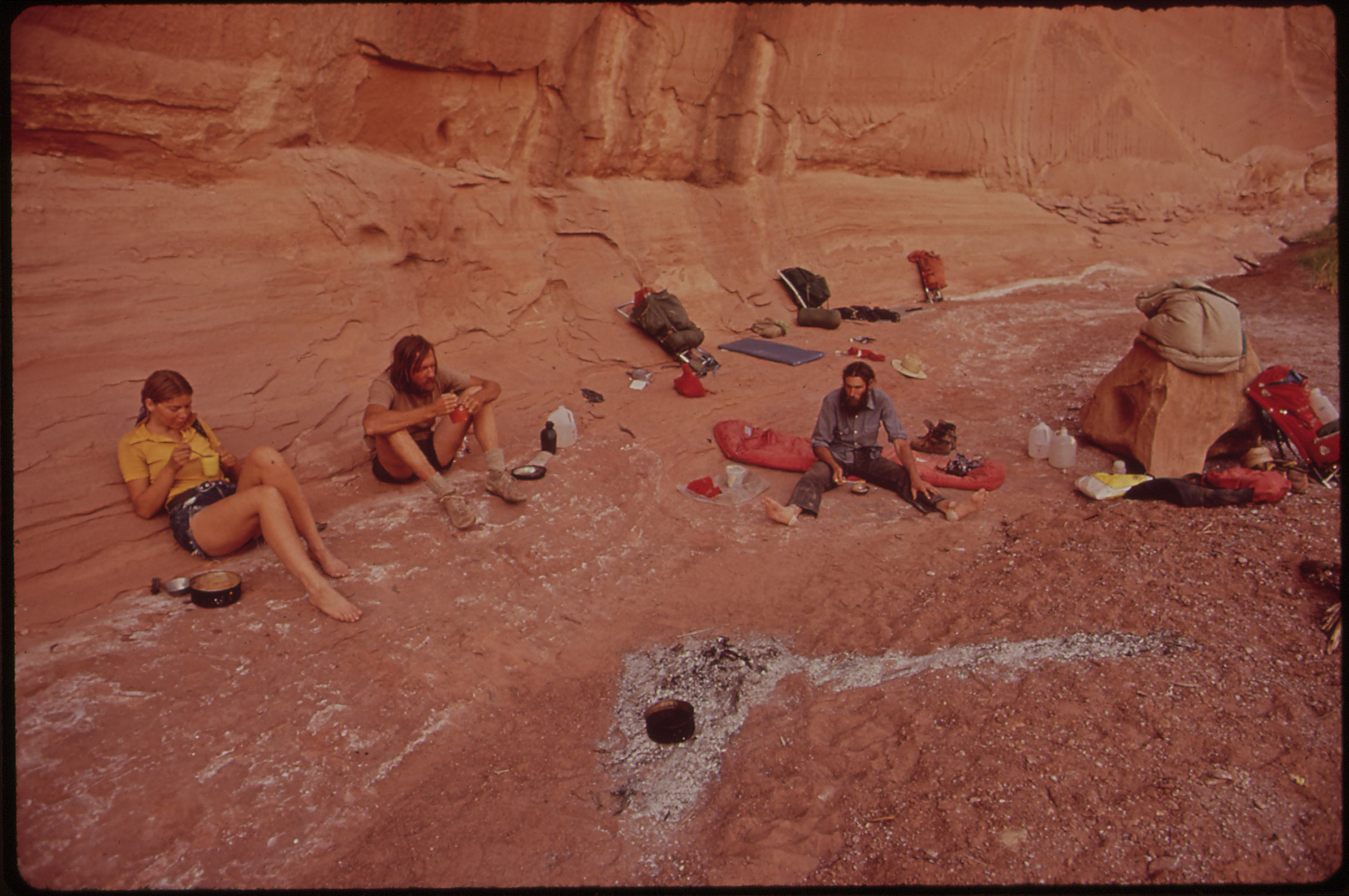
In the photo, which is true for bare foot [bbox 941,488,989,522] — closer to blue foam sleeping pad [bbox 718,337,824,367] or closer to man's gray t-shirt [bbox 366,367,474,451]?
man's gray t-shirt [bbox 366,367,474,451]

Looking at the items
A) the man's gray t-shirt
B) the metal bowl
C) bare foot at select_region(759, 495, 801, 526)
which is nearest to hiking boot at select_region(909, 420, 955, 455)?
bare foot at select_region(759, 495, 801, 526)

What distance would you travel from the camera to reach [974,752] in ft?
9.54

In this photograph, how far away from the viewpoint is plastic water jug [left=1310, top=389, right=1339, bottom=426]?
17.6 feet

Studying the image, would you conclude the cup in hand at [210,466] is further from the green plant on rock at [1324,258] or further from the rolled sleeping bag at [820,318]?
the green plant on rock at [1324,258]

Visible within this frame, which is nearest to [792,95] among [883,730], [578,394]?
[578,394]

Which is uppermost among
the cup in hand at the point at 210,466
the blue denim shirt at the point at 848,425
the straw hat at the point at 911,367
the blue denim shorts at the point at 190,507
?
the cup in hand at the point at 210,466

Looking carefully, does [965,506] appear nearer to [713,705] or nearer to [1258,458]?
[1258,458]

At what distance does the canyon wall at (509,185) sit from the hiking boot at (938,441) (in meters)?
2.86

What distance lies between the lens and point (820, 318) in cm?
928

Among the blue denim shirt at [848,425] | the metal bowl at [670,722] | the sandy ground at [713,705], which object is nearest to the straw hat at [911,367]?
the blue denim shirt at [848,425]

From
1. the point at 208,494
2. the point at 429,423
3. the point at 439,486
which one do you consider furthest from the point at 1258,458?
the point at 208,494

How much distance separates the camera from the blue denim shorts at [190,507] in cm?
404

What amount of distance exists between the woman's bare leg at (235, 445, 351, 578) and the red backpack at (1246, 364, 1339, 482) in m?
5.64

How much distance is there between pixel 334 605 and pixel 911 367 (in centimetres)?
575
